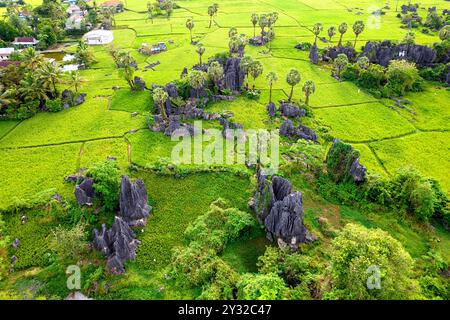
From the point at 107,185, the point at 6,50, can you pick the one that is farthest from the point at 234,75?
the point at 6,50

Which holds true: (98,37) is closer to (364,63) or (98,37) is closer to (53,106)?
(53,106)

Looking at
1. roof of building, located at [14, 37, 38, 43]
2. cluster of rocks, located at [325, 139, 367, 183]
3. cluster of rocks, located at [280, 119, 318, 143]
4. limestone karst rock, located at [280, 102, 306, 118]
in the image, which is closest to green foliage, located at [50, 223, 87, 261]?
cluster of rocks, located at [325, 139, 367, 183]

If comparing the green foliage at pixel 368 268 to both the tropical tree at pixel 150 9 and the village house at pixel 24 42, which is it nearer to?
the village house at pixel 24 42

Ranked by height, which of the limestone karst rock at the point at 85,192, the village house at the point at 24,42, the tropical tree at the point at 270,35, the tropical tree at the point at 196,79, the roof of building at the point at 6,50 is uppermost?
the tropical tree at the point at 270,35

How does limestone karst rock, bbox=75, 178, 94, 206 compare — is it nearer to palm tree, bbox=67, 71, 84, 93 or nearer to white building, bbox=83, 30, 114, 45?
palm tree, bbox=67, 71, 84, 93

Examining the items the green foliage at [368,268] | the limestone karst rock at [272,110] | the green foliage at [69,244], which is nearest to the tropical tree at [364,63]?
the limestone karst rock at [272,110]

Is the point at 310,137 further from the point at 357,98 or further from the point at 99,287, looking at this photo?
the point at 99,287
